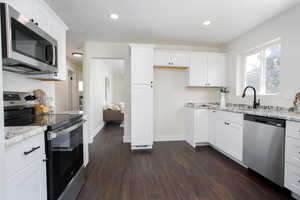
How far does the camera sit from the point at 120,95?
8766 millimetres

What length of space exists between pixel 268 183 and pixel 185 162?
1148mm

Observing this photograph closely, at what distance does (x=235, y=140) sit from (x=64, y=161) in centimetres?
251

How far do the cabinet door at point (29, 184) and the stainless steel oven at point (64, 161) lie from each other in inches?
2.3

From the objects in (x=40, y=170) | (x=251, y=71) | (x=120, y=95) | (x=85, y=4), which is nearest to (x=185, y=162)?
(x=40, y=170)

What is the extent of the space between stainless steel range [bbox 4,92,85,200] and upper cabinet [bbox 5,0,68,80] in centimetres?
44

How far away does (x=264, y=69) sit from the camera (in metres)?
2.83

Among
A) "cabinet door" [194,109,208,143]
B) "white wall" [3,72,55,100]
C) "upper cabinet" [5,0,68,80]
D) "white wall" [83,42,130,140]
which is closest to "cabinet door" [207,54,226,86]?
"cabinet door" [194,109,208,143]

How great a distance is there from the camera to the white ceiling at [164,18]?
6.96 feet

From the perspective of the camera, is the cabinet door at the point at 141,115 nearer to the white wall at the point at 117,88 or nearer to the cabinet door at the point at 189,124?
the cabinet door at the point at 189,124

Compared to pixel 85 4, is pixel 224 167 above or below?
below

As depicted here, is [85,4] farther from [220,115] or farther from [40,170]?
[220,115]

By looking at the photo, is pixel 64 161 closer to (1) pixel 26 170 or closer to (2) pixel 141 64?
(1) pixel 26 170

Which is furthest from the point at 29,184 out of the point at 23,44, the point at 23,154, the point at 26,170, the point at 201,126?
the point at 201,126

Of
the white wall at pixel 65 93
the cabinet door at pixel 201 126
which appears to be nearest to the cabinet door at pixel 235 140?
the cabinet door at pixel 201 126
